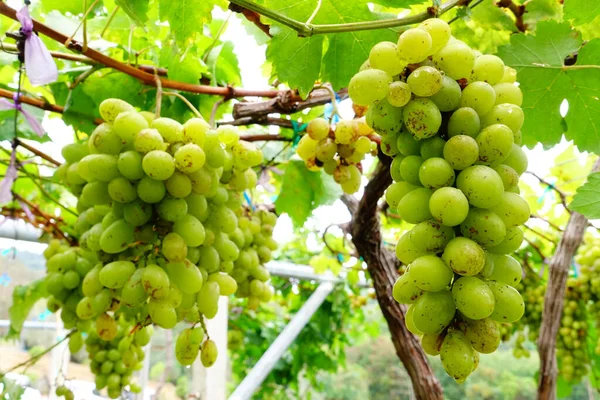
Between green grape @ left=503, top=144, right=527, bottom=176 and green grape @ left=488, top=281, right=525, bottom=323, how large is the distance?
0.44 feet

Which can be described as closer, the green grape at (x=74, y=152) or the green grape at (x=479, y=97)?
the green grape at (x=479, y=97)

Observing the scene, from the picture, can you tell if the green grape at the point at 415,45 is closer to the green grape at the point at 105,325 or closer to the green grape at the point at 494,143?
the green grape at the point at 494,143

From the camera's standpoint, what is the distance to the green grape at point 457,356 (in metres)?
0.39

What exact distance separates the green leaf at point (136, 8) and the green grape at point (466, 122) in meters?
0.51

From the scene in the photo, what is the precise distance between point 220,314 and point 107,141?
1.46 m

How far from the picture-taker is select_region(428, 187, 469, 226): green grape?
424 mm

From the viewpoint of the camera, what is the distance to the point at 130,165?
2.06 feet

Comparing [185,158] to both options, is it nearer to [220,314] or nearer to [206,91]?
[206,91]

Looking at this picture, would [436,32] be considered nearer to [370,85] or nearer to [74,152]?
[370,85]

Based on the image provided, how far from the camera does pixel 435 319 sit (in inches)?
16.2

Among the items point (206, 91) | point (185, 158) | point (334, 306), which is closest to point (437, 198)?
point (185, 158)

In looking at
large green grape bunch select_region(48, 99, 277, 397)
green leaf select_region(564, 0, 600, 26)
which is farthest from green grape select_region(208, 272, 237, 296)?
green leaf select_region(564, 0, 600, 26)

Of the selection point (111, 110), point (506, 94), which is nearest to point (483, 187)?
point (506, 94)

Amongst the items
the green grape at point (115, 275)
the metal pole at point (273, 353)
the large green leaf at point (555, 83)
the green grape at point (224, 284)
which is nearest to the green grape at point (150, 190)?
the green grape at point (115, 275)
